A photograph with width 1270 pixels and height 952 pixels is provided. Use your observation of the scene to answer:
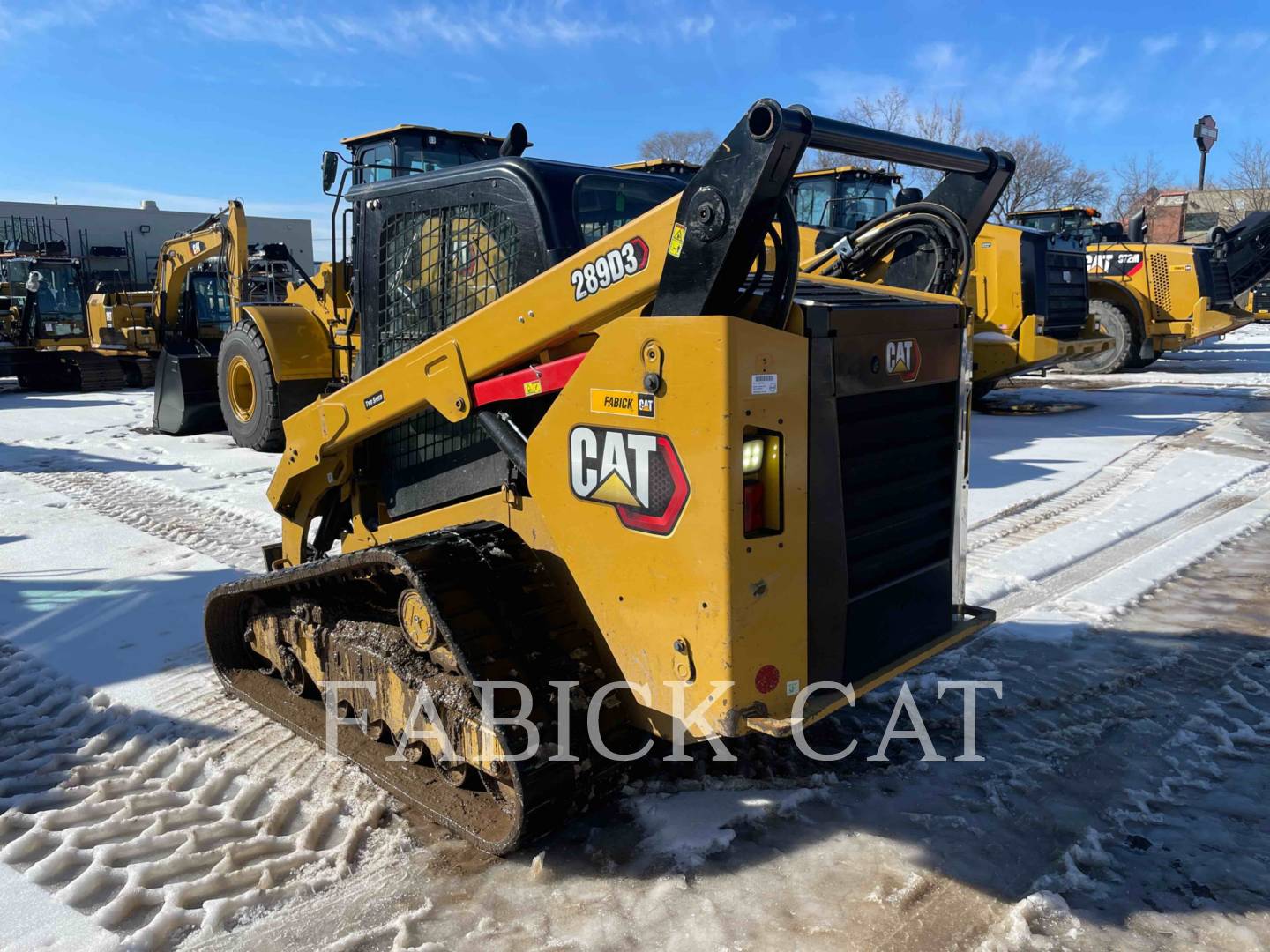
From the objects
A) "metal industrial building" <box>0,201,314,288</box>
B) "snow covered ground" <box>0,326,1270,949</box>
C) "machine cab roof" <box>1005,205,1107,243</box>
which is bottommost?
"snow covered ground" <box>0,326,1270,949</box>

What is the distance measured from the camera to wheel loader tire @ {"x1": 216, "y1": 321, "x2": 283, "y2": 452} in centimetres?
922

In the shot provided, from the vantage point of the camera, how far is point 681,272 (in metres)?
2.47

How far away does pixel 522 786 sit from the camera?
2.64 m

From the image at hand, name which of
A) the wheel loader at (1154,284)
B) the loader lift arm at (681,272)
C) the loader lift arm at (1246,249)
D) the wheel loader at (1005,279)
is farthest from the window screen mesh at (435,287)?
the loader lift arm at (1246,249)

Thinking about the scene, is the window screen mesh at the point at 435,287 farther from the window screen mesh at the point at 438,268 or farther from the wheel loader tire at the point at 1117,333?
the wheel loader tire at the point at 1117,333

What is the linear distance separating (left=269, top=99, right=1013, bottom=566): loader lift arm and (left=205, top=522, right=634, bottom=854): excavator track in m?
0.53

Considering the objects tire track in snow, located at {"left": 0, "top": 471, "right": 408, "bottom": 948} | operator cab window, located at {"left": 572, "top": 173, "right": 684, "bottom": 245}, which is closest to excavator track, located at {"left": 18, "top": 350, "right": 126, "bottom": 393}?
tire track in snow, located at {"left": 0, "top": 471, "right": 408, "bottom": 948}

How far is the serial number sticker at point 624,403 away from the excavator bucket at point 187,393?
30.1ft

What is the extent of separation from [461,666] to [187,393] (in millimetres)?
9184

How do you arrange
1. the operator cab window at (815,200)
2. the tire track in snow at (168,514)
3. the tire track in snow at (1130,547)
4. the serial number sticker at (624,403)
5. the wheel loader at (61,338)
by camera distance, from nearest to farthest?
the serial number sticker at (624,403), the tire track in snow at (1130,547), the tire track in snow at (168,514), the operator cab window at (815,200), the wheel loader at (61,338)

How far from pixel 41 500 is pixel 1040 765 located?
7.49 m

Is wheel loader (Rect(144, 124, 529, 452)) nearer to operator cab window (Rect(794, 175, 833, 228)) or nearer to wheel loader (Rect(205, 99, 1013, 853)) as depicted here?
operator cab window (Rect(794, 175, 833, 228))

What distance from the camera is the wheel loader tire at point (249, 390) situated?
922cm

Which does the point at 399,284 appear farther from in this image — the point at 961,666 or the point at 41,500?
the point at 41,500
